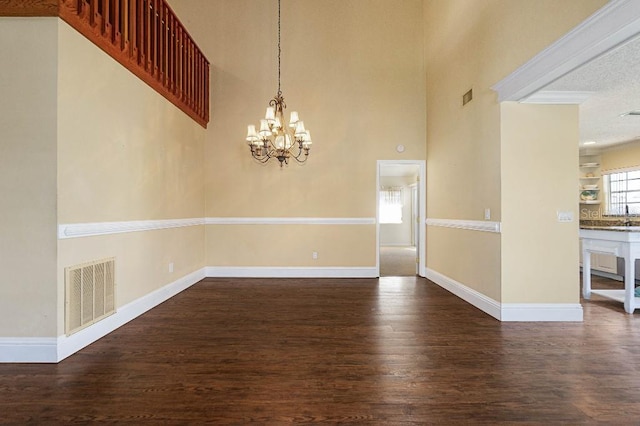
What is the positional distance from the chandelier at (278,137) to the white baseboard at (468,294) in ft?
9.95

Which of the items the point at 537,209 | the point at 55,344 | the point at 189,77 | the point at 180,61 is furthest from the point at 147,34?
the point at 537,209

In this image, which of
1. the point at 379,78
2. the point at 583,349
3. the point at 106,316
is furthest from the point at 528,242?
the point at 106,316

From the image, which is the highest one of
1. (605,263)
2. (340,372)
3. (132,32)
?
(132,32)

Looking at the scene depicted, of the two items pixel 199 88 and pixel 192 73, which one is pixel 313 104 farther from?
pixel 192 73

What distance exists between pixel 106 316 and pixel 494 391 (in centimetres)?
336

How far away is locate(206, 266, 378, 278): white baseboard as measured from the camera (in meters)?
6.13

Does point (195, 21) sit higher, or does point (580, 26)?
point (195, 21)

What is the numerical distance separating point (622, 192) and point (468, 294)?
5.00m

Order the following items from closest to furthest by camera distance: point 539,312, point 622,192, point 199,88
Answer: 1. point 539,312
2. point 199,88
3. point 622,192

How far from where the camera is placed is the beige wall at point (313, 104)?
6.13 meters

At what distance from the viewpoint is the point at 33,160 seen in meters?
2.65

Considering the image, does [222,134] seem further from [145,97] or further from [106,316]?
[106,316]

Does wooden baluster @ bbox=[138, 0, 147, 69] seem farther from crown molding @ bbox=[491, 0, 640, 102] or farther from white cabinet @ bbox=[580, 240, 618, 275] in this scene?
white cabinet @ bbox=[580, 240, 618, 275]

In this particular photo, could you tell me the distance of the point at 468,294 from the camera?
4430 mm
